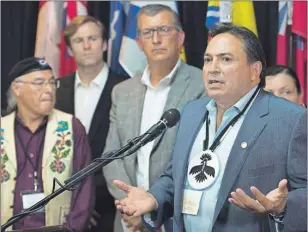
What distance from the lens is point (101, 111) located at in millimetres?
3770

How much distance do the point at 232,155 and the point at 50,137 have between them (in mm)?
1412

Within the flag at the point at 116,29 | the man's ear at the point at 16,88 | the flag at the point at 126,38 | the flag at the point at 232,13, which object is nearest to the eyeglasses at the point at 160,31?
the flag at the point at 232,13

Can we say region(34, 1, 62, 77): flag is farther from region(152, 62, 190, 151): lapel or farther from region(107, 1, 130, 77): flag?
region(152, 62, 190, 151): lapel

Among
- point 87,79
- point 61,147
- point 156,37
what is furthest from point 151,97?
point 87,79

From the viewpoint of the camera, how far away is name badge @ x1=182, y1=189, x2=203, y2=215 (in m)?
2.43

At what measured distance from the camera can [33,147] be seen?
3.48 meters

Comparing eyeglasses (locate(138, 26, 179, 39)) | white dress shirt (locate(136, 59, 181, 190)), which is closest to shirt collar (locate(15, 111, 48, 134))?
white dress shirt (locate(136, 59, 181, 190))

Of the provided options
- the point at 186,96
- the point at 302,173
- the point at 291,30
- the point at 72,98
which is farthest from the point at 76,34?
the point at 302,173

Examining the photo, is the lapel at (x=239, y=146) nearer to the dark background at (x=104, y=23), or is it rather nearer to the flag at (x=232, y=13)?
the flag at (x=232, y=13)

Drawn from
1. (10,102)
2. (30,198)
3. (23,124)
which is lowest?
(30,198)

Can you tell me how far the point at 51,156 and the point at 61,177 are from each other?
12 cm

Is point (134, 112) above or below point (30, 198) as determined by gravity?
above

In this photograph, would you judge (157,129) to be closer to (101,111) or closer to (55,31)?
(101,111)

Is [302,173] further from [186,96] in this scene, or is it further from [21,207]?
[21,207]
